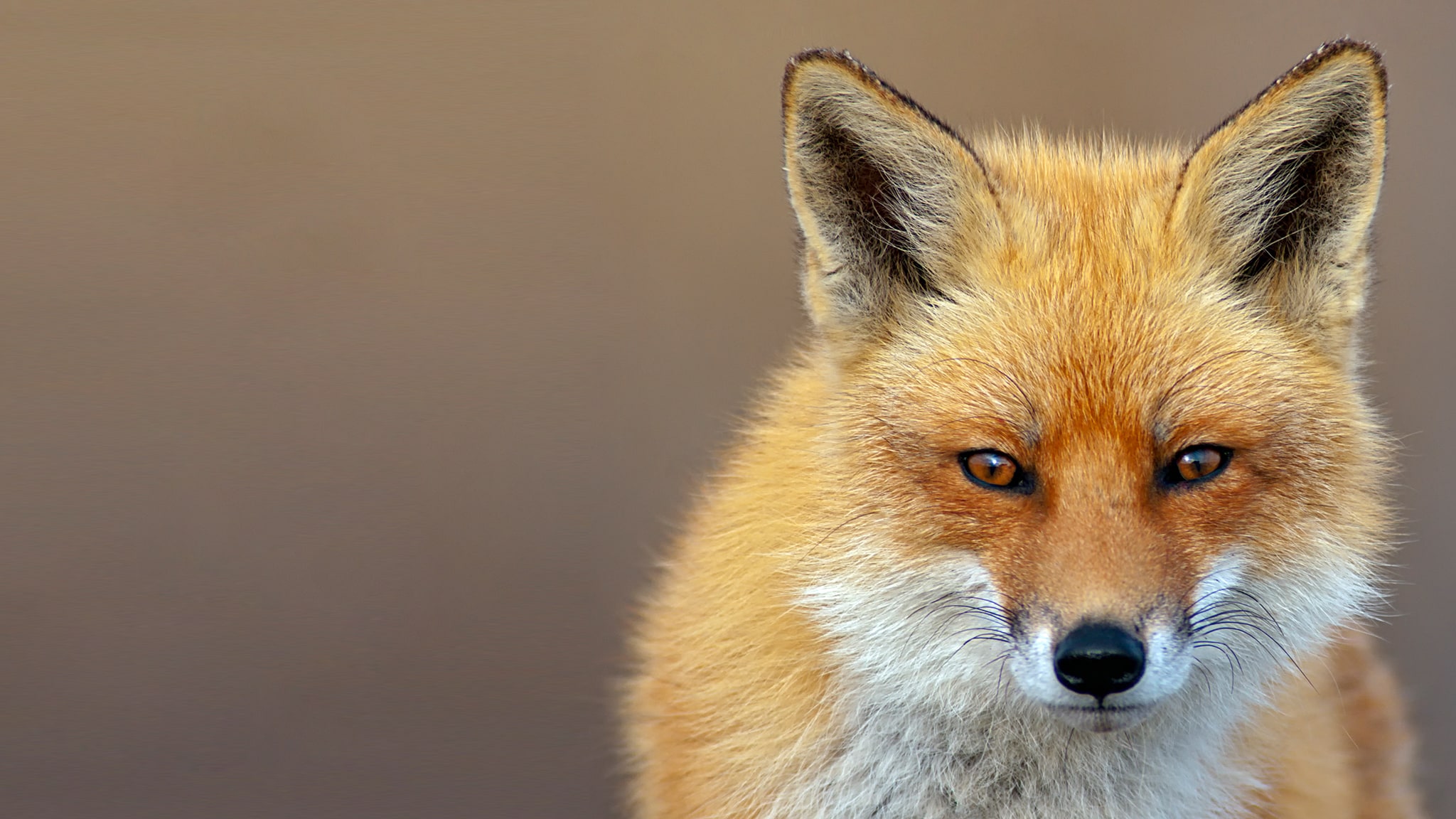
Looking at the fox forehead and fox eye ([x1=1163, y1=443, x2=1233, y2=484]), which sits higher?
the fox forehead

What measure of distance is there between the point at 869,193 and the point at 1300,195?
0.56 m

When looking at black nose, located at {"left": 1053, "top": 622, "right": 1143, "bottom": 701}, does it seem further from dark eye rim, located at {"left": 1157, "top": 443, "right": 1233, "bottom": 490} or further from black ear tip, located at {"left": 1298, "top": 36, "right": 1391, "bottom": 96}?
black ear tip, located at {"left": 1298, "top": 36, "right": 1391, "bottom": 96}

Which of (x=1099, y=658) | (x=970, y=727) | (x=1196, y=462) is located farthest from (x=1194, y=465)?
(x=970, y=727)

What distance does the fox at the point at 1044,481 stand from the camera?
4.62 ft

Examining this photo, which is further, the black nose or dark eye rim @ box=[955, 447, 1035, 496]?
dark eye rim @ box=[955, 447, 1035, 496]

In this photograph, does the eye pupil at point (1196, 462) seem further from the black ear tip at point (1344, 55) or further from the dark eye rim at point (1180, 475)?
the black ear tip at point (1344, 55)

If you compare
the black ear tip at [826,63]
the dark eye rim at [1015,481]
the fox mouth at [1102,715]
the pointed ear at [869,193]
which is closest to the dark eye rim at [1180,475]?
the dark eye rim at [1015,481]

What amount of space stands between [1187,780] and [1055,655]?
0.45 meters

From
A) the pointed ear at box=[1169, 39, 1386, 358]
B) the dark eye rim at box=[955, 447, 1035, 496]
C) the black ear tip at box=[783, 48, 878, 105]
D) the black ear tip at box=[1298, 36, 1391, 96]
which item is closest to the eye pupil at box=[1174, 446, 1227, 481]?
the dark eye rim at box=[955, 447, 1035, 496]

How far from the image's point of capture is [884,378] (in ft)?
5.22

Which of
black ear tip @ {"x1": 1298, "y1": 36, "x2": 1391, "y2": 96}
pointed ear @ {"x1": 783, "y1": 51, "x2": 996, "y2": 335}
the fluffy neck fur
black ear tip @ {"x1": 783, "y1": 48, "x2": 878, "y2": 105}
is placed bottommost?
the fluffy neck fur

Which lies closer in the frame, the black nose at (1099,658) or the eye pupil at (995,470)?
the black nose at (1099,658)

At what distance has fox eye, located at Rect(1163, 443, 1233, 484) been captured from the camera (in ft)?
4.69

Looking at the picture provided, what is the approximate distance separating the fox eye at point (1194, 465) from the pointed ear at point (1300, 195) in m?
0.29
